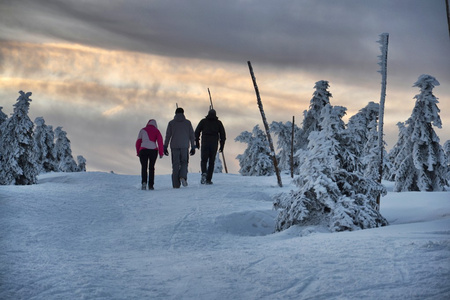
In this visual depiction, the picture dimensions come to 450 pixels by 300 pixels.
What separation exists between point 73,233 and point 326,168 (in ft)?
17.8

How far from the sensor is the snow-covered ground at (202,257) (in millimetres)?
4098

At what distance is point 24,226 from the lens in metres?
7.50

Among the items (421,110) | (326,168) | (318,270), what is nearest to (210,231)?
(326,168)

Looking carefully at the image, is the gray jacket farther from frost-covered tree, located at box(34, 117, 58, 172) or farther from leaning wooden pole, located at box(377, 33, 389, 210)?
frost-covered tree, located at box(34, 117, 58, 172)

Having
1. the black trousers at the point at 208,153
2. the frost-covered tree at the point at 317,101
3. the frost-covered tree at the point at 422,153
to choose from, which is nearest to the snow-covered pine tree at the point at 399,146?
the frost-covered tree at the point at 422,153

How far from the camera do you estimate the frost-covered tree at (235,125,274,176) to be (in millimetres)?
42188

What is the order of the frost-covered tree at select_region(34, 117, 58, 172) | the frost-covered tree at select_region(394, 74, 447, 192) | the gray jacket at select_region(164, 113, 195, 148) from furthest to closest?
the frost-covered tree at select_region(34, 117, 58, 172) < the frost-covered tree at select_region(394, 74, 447, 192) < the gray jacket at select_region(164, 113, 195, 148)

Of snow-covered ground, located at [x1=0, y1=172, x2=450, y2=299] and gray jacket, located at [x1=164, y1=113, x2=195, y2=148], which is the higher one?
gray jacket, located at [x1=164, y1=113, x2=195, y2=148]

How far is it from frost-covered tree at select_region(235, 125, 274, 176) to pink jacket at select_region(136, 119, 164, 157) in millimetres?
28170

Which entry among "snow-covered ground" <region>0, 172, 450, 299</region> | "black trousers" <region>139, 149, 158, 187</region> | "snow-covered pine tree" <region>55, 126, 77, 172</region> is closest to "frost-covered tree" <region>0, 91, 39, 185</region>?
"black trousers" <region>139, 149, 158, 187</region>

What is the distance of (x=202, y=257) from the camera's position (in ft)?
18.7

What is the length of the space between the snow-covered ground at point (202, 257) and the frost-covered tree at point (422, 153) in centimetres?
1770

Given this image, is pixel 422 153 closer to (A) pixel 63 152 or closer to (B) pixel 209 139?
(B) pixel 209 139

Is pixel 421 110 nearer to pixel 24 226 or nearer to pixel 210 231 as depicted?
pixel 210 231
